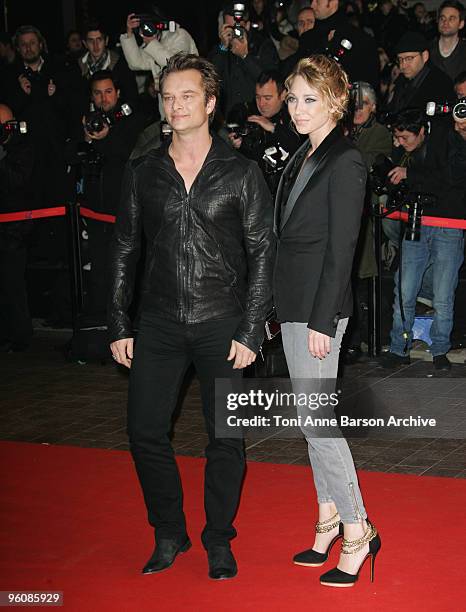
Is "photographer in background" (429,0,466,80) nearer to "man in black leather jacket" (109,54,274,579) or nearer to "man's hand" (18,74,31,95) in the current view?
"man's hand" (18,74,31,95)

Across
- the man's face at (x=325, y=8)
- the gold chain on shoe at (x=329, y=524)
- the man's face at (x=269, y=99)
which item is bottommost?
the gold chain on shoe at (x=329, y=524)

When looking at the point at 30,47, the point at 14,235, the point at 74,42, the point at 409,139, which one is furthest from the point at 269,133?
the point at 74,42

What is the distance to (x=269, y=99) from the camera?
Result: 8.34m

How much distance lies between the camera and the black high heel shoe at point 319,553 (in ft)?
13.5

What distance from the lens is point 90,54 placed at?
34.6 feet

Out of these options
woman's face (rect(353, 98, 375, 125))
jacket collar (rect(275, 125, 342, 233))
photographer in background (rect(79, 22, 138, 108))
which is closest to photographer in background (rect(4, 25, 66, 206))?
photographer in background (rect(79, 22, 138, 108))

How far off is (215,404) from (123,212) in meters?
0.85

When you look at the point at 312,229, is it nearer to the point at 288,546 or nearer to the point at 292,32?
the point at 288,546

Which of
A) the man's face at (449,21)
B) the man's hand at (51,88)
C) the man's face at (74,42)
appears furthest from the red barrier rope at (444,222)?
the man's face at (74,42)

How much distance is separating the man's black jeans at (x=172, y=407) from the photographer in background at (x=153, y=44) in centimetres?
543

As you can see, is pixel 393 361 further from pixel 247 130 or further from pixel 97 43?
pixel 97 43

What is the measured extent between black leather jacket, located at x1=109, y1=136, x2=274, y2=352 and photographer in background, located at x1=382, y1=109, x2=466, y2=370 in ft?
12.2

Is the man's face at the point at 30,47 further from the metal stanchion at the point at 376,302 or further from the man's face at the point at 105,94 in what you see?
the metal stanchion at the point at 376,302

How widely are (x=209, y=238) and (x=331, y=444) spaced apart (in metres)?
0.92
